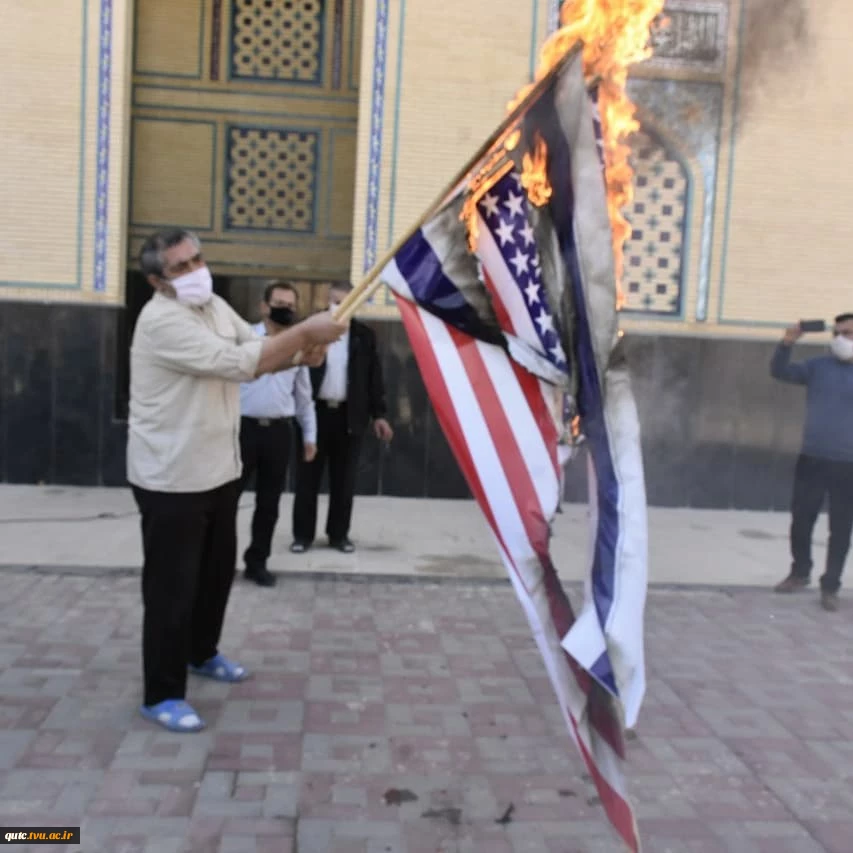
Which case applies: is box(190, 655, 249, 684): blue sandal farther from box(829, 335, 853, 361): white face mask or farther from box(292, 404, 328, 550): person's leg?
box(829, 335, 853, 361): white face mask

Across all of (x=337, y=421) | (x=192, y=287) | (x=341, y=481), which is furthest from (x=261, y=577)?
(x=192, y=287)

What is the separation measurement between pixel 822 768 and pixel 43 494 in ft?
23.7

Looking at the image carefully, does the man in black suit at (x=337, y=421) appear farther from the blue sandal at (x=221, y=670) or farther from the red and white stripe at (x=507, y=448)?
the red and white stripe at (x=507, y=448)

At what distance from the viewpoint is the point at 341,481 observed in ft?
23.5

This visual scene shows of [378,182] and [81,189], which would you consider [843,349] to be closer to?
[378,182]

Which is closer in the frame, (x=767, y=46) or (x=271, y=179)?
(x=767, y=46)

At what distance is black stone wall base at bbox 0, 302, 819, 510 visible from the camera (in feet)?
30.2

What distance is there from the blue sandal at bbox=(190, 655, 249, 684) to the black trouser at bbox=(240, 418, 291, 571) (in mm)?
1574

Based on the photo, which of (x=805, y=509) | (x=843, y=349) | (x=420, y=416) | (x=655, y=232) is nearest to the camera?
(x=843, y=349)

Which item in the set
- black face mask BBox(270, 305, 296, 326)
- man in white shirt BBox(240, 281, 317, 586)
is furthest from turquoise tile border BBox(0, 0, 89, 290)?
black face mask BBox(270, 305, 296, 326)

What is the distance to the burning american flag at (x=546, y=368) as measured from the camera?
3061 mm

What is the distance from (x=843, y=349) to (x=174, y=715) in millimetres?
4836

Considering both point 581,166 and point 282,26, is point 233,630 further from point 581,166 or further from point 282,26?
point 282,26

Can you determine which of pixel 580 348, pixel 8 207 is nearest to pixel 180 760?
pixel 580 348
